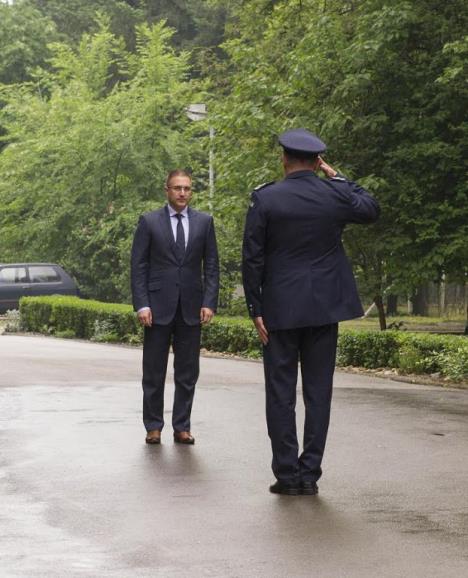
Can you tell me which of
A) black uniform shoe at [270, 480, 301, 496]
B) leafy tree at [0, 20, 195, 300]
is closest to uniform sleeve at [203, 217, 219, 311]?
black uniform shoe at [270, 480, 301, 496]

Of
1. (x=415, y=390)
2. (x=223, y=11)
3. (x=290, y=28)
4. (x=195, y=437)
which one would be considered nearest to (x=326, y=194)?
(x=195, y=437)

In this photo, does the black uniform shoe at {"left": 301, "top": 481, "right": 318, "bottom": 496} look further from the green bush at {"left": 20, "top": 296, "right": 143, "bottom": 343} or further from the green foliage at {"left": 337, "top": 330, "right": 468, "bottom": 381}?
the green bush at {"left": 20, "top": 296, "right": 143, "bottom": 343}

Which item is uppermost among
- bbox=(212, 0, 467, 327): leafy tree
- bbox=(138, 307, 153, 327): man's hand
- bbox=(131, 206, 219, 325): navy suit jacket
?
bbox=(212, 0, 467, 327): leafy tree

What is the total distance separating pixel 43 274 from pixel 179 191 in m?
30.0

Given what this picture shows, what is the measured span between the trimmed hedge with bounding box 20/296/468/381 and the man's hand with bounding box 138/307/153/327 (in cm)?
629

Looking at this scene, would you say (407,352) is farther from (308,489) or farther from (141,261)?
(308,489)

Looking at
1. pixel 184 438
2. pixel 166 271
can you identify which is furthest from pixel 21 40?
pixel 184 438

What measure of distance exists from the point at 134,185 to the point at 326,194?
107 ft

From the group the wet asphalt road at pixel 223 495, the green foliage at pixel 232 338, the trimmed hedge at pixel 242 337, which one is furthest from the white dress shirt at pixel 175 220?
the green foliage at pixel 232 338

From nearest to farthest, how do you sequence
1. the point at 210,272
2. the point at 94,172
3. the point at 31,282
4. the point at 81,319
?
the point at 210,272, the point at 81,319, the point at 31,282, the point at 94,172

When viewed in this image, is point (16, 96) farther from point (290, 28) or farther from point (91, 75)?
point (290, 28)

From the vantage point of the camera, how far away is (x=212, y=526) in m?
7.30

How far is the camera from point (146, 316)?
1020cm

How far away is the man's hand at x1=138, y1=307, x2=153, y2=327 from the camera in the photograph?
1019 centimetres
